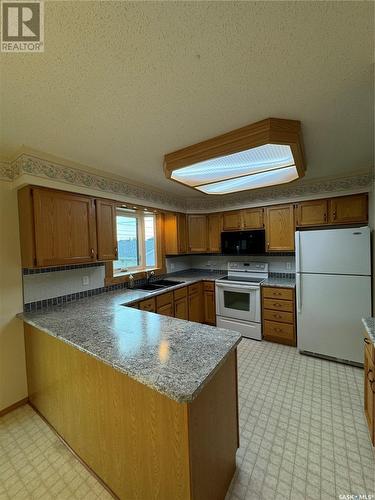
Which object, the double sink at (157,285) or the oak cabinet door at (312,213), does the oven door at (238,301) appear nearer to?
the double sink at (157,285)

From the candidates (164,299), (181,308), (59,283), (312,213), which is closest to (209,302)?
(181,308)

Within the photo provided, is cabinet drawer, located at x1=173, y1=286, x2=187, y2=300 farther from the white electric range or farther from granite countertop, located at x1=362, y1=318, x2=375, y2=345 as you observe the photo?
granite countertop, located at x1=362, y1=318, x2=375, y2=345

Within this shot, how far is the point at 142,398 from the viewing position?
3.49 feet

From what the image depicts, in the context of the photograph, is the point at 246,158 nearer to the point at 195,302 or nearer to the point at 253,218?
the point at 253,218

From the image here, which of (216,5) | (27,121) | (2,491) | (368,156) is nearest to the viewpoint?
(216,5)

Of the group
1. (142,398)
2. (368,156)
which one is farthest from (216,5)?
(368,156)

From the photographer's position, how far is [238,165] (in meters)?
1.96

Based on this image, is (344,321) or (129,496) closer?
(129,496)

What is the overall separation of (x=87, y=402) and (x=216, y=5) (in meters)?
2.16

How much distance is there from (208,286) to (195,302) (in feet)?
1.26

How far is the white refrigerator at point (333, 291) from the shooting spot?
2.44 m

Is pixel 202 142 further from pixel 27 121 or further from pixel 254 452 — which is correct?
pixel 254 452

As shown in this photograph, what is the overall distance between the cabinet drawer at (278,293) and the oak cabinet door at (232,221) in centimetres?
121

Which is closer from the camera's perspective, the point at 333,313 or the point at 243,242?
the point at 333,313
